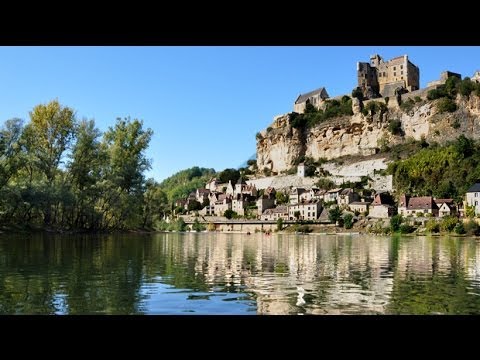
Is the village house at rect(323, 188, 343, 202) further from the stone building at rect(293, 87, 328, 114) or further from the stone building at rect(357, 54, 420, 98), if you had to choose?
the stone building at rect(293, 87, 328, 114)

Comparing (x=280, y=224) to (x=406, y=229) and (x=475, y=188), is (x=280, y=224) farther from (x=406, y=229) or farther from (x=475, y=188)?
(x=475, y=188)

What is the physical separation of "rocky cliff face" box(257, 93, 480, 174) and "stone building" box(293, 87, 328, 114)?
5.11m

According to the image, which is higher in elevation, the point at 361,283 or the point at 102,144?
the point at 102,144

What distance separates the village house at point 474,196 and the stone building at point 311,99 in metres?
49.1

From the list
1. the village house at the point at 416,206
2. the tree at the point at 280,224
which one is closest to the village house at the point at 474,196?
the village house at the point at 416,206

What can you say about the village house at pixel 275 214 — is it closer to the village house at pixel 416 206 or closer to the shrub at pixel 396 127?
the village house at pixel 416 206

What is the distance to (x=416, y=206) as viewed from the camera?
6994 cm

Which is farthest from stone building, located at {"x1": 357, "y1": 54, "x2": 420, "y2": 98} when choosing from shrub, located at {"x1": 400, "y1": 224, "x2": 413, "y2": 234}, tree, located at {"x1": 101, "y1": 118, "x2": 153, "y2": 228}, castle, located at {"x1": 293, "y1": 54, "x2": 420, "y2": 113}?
tree, located at {"x1": 101, "y1": 118, "x2": 153, "y2": 228}

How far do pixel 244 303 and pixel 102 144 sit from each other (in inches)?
1481

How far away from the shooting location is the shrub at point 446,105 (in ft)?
267
